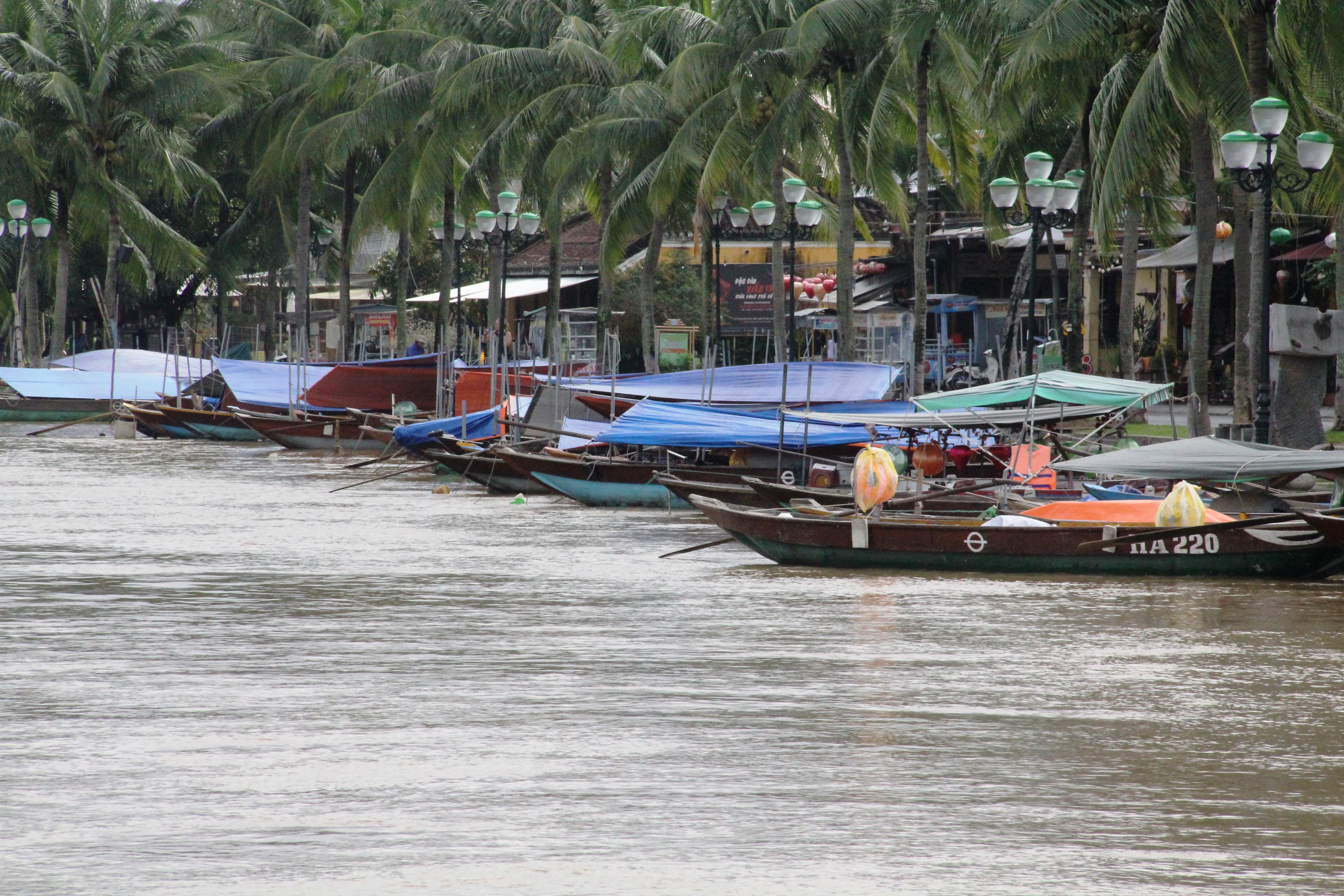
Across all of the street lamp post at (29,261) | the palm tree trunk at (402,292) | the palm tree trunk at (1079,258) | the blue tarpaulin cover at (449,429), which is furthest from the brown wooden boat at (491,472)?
the street lamp post at (29,261)

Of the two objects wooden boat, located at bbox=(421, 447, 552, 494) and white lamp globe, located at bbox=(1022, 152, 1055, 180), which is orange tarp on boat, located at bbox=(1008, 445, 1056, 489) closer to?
white lamp globe, located at bbox=(1022, 152, 1055, 180)

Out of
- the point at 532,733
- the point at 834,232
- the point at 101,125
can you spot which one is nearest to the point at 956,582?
the point at 532,733

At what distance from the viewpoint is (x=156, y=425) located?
Answer: 42.1m

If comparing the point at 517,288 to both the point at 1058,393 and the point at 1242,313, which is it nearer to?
the point at 1242,313

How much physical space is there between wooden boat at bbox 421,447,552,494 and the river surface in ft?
29.2

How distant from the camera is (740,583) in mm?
17500

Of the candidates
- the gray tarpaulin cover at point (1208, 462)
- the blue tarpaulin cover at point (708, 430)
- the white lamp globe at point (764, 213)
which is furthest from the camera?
the white lamp globe at point (764, 213)

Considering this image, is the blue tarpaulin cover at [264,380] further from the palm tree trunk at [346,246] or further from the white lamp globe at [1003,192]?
the white lamp globe at [1003,192]

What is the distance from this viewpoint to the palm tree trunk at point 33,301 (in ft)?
172

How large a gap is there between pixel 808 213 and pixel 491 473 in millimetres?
6745

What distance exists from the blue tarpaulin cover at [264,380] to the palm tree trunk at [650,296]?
24.4ft

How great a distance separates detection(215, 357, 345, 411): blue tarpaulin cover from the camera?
41.7 metres

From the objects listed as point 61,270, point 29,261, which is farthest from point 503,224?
point 29,261

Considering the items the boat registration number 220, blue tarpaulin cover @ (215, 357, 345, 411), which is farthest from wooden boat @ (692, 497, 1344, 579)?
blue tarpaulin cover @ (215, 357, 345, 411)
